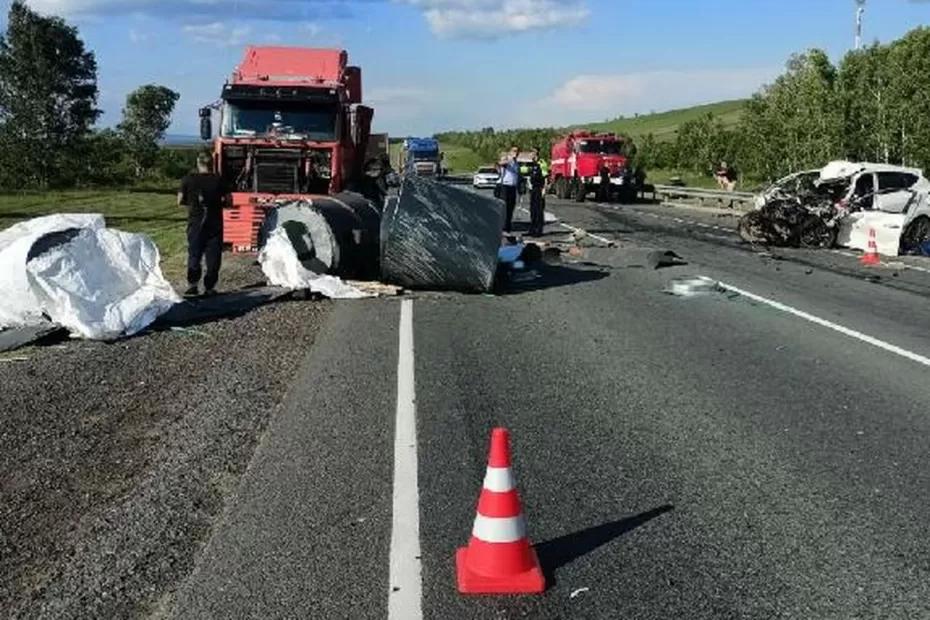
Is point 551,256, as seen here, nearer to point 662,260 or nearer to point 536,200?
point 662,260

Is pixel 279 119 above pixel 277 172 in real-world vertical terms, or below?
above

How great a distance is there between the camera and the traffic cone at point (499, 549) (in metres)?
4.05

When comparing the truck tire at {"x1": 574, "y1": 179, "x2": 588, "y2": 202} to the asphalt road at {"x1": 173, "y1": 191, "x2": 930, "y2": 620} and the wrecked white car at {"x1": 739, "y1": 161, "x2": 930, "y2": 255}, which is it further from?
the asphalt road at {"x1": 173, "y1": 191, "x2": 930, "y2": 620}

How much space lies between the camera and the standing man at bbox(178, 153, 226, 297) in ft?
42.1

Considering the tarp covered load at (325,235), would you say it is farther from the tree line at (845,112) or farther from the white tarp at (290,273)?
the tree line at (845,112)

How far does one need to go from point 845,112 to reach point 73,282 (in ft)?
113

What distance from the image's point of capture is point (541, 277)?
50.0ft

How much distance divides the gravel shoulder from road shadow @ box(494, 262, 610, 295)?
14.5ft

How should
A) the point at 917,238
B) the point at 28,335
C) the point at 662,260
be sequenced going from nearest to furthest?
the point at 28,335, the point at 662,260, the point at 917,238

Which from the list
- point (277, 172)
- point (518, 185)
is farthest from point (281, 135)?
point (518, 185)

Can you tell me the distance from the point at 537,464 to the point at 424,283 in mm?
7943

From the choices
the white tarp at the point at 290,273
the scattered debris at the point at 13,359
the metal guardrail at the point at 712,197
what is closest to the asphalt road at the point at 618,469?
the white tarp at the point at 290,273

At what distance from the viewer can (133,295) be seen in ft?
35.3

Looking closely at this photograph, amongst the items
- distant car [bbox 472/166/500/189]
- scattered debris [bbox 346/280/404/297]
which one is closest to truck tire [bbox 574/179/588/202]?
distant car [bbox 472/166/500/189]
